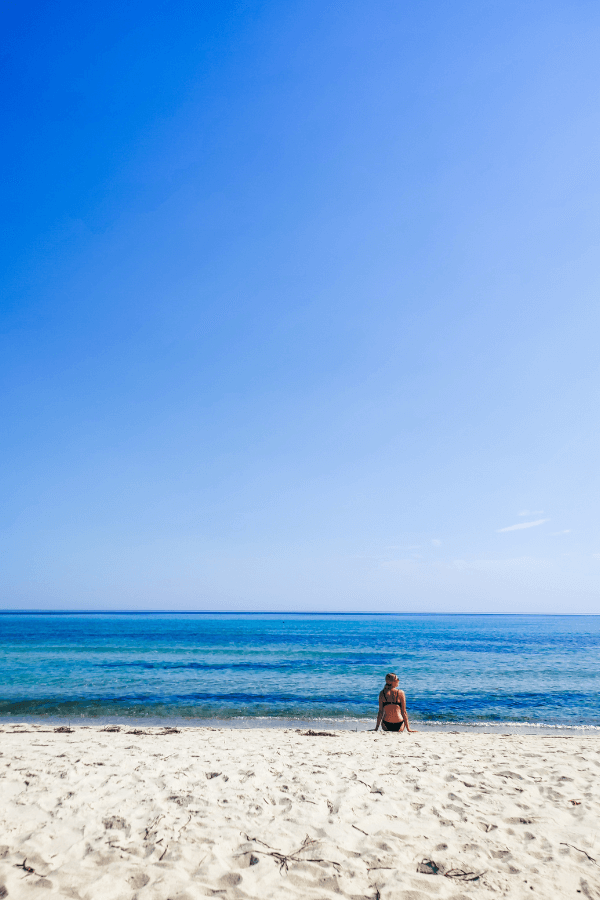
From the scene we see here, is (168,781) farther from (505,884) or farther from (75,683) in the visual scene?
(75,683)

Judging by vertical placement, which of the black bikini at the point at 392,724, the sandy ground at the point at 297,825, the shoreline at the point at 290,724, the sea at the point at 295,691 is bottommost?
the sea at the point at 295,691

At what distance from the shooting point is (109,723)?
1416 centimetres

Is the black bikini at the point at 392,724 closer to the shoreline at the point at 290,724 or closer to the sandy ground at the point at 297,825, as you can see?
the shoreline at the point at 290,724

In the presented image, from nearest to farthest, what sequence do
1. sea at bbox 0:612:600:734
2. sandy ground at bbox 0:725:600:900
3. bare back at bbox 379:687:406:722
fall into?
sandy ground at bbox 0:725:600:900 → bare back at bbox 379:687:406:722 → sea at bbox 0:612:600:734

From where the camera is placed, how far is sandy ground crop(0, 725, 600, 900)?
14.2 ft

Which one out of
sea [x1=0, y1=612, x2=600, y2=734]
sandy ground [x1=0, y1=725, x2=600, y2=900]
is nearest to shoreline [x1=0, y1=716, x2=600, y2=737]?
sea [x1=0, y1=612, x2=600, y2=734]

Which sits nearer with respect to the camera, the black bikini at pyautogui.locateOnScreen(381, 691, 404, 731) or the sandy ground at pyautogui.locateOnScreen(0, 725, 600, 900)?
the sandy ground at pyautogui.locateOnScreen(0, 725, 600, 900)

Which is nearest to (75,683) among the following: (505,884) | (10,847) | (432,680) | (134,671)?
(134,671)

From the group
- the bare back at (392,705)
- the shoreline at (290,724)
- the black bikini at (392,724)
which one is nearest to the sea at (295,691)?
the shoreline at (290,724)

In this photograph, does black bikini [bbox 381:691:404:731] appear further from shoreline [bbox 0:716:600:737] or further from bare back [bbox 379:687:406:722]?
shoreline [bbox 0:716:600:737]

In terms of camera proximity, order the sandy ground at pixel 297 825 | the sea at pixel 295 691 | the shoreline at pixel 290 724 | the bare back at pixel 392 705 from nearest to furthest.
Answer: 1. the sandy ground at pixel 297 825
2. the bare back at pixel 392 705
3. the shoreline at pixel 290 724
4. the sea at pixel 295 691

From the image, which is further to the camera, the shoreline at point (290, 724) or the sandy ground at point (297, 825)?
the shoreline at point (290, 724)

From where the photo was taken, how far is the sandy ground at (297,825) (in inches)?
171

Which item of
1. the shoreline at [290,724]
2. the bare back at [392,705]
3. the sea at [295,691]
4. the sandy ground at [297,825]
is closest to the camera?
the sandy ground at [297,825]
